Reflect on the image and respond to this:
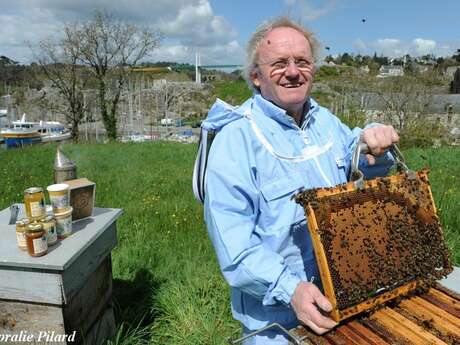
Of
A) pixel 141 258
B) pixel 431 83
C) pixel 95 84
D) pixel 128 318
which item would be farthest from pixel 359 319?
pixel 95 84

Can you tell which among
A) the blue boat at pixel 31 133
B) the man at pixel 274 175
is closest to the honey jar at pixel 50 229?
the man at pixel 274 175

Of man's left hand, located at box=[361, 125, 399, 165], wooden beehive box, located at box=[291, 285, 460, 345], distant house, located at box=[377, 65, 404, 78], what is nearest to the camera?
wooden beehive box, located at box=[291, 285, 460, 345]

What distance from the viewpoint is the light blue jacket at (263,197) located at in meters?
1.43

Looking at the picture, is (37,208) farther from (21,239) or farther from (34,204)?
(21,239)

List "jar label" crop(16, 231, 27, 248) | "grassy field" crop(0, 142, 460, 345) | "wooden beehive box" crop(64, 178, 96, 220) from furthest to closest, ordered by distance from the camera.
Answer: "grassy field" crop(0, 142, 460, 345) → "wooden beehive box" crop(64, 178, 96, 220) → "jar label" crop(16, 231, 27, 248)

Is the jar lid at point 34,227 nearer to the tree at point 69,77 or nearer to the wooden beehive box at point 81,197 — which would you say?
the wooden beehive box at point 81,197

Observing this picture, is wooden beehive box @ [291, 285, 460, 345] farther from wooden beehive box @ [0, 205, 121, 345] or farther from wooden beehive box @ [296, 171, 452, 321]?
wooden beehive box @ [0, 205, 121, 345]

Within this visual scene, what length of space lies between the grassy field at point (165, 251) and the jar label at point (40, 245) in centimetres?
91

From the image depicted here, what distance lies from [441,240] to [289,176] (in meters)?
0.69

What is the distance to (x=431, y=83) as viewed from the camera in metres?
17.5

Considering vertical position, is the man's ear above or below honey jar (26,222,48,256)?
above

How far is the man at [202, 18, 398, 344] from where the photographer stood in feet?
4.66

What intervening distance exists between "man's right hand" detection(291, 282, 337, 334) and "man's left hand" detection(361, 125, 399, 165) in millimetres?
718

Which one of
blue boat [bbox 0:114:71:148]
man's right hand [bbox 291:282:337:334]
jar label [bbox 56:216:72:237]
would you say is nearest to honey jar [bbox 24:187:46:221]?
jar label [bbox 56:216:72:237]
